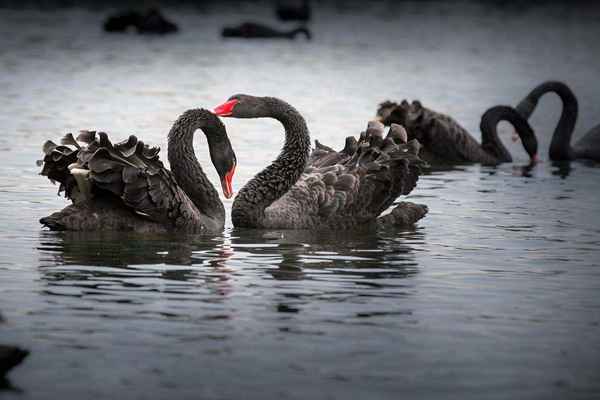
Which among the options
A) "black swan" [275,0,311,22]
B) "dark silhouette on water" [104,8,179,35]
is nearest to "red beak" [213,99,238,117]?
"dark silhouette on water" [104,8,179,35]


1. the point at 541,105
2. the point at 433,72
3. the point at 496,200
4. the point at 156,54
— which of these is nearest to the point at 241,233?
the point at 496,200

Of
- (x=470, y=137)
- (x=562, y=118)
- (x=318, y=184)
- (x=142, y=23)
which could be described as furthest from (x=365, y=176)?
(x=142, y=23)

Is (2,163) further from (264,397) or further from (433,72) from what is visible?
(433,72)

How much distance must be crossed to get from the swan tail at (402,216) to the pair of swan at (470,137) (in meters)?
4.35

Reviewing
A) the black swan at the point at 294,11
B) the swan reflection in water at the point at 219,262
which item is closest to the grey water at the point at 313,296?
the swan reflection in water at the point at 219,262

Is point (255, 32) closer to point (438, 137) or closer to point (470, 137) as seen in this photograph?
point (470, 137)

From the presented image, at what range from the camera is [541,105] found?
2292 cm


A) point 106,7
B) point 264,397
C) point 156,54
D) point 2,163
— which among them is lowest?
point 264,397

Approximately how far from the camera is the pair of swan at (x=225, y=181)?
28.5 ft

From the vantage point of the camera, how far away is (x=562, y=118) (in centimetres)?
1595

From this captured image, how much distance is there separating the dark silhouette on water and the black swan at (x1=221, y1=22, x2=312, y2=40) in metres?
3.14

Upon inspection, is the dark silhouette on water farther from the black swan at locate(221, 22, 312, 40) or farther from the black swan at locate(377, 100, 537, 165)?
the black swan at locate(377, 100, 537, 165)

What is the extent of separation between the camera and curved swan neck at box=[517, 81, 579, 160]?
15.3 m

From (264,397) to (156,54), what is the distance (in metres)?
27.7
